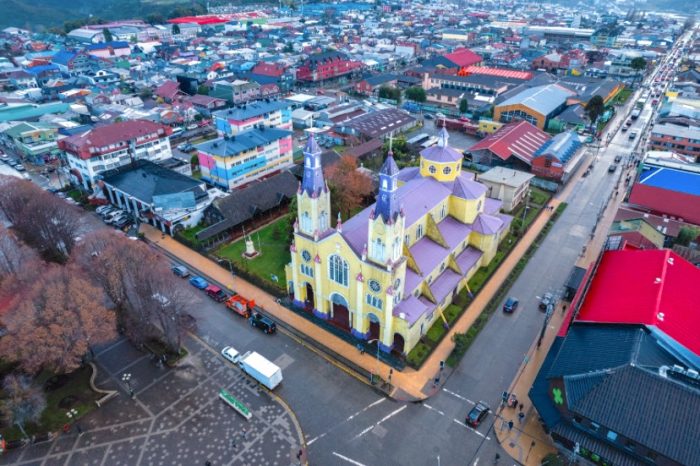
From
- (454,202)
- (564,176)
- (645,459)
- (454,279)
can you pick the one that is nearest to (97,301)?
(454,279)

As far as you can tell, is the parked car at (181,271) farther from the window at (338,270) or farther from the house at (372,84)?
the house at (372,84)

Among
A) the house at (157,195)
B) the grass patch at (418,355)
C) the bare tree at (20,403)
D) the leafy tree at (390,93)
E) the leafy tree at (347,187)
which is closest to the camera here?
the bare tree at (20,403)

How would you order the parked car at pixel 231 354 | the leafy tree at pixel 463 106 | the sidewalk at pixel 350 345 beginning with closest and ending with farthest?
the sidewalk at pixel 350 345
the parked car at pixel 231 354
the leafy tree at pixel 463 106

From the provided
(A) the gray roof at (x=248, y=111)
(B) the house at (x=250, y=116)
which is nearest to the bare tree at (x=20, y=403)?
(B) the house at (x=250, y=116)

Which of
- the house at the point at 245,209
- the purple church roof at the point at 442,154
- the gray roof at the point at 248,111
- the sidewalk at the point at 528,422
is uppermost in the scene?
the purple church roof at the point at 442,154

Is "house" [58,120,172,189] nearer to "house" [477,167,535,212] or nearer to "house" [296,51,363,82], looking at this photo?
"house" [477,167,535,212]

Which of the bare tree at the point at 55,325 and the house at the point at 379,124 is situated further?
the house at the point at 379,124
